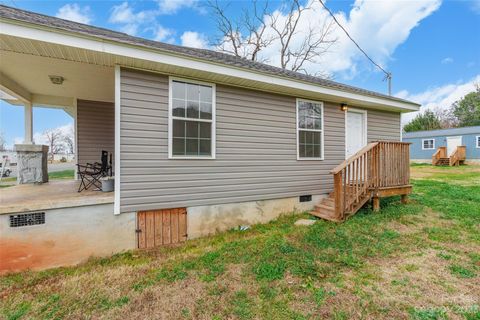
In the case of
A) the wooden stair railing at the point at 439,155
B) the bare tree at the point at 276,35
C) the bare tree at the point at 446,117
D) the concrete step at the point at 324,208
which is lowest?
the concrete step at the point at 324,208

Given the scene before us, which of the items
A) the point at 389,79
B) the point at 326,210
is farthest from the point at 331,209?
the point at 389,79

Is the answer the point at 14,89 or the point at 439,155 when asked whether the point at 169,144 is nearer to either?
the point at 14,89

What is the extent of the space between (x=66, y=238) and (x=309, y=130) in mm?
5136

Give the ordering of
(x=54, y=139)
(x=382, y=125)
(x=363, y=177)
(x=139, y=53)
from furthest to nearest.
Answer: (x=54, y=139)
(x=382, y=125)
(x=363, y=177)
(x=139, y=53)

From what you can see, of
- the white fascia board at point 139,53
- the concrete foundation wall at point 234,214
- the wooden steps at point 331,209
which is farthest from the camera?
the wooden steps at point 331,209

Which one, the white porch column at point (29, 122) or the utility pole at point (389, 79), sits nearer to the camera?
the white porch column at point (29, 122)

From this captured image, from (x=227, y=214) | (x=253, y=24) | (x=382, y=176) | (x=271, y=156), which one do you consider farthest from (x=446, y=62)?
(x=227, y=214)

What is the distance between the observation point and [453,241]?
3.77 metres

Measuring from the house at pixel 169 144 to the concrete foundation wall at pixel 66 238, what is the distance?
14mm

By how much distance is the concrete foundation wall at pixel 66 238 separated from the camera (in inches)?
122

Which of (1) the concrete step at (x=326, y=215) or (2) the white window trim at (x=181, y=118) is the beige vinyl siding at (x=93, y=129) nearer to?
(2) the white window trim at (x=181, y=118)

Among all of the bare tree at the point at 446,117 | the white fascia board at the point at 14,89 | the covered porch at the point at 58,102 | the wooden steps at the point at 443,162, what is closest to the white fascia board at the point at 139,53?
the covered porch at the point at 58,102

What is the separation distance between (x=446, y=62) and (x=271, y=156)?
80.0ft

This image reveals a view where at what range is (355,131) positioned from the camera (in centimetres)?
648
